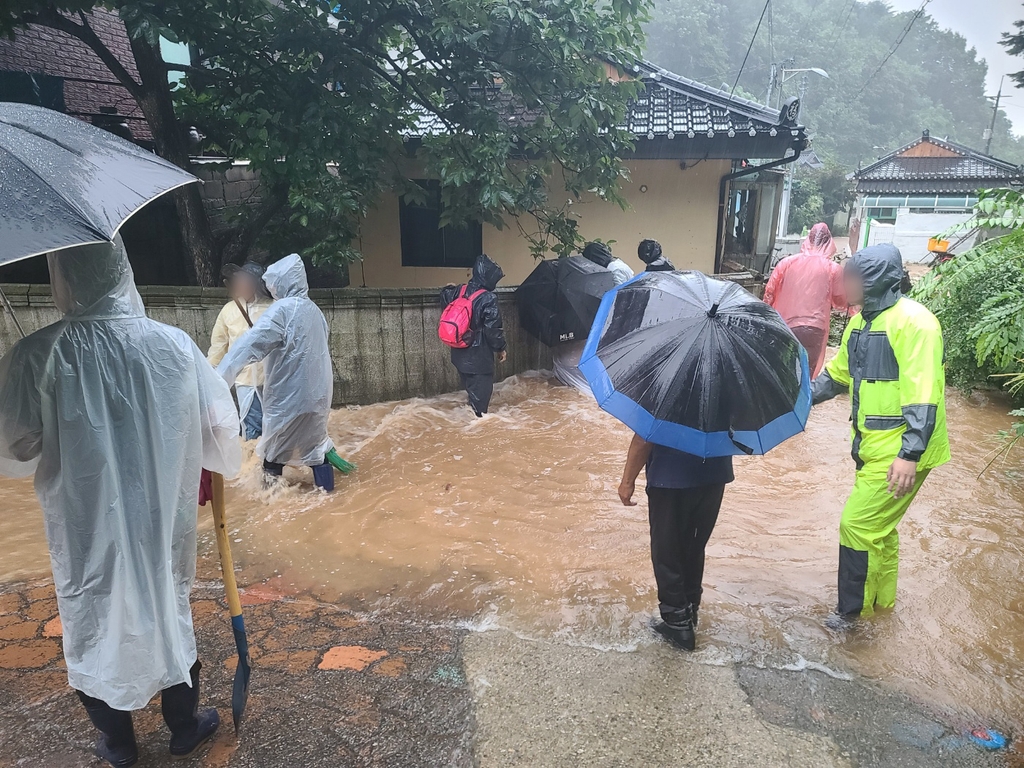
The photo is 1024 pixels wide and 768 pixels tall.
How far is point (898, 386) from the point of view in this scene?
2988 mm

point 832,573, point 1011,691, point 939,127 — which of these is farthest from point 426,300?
point 939,127

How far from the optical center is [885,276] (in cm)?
302

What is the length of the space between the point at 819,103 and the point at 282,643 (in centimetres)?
6396

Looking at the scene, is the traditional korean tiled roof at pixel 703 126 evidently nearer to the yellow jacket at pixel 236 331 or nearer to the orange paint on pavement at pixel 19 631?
the yellow jacket at pixel 236 331

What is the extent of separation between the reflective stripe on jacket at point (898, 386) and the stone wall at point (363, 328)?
15.3 feet

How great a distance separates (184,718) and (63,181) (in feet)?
6.18

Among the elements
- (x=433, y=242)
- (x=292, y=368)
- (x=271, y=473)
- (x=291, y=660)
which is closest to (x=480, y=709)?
(x=291, y=660)

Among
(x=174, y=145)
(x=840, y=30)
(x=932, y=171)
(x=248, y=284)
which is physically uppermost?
(x=840, y=30)

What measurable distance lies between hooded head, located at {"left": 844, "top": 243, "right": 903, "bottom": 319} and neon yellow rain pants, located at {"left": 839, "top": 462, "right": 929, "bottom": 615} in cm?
76

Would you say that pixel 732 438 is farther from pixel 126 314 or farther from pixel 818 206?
pixel 818 206

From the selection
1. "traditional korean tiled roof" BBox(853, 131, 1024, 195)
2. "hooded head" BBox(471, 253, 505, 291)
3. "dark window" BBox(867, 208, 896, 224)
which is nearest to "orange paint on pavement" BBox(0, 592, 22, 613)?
"hooded head" BBox(471, 253, 505, 291)

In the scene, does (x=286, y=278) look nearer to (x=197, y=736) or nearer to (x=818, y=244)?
(x=197, y=736)

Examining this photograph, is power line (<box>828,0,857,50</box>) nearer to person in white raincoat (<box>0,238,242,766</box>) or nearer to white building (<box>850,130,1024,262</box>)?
white building (<box>850,130,1024,262</box>)

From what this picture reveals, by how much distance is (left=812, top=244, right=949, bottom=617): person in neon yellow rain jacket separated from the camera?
290cm
